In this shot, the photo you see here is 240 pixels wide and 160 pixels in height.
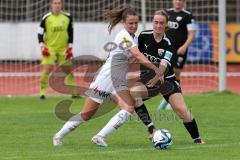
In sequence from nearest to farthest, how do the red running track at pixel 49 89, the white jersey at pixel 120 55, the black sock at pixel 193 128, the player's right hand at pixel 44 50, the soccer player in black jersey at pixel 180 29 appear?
the white jersey at pixel 120 55 < the black sock at pixel 193 128 < the soccer player in black jersey at pixel 180 29 < the player's right hand at pixel 44 50 < the red running track at pixel 49 89

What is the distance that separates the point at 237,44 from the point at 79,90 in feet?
25.6

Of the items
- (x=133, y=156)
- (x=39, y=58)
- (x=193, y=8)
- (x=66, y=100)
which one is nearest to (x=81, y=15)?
(x=39, y=58)

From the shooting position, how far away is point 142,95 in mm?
Answer: 10922

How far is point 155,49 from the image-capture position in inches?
416

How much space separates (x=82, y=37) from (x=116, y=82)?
1429 cm

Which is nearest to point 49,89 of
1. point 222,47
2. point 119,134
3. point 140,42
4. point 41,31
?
point 41,31

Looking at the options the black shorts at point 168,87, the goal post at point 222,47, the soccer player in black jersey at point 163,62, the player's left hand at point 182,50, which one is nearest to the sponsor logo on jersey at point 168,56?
the soccer player in black jersey at point 163,62

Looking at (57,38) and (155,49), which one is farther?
A: (57,38)

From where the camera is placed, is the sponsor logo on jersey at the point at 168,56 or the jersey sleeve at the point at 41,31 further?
the jersey sleeve at the point at 41,31

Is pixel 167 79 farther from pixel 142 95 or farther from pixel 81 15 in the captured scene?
A: pixel 81 15

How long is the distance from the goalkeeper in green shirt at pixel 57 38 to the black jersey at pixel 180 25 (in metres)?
3.11

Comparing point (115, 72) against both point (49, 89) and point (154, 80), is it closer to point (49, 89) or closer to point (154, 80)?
point (154, 80)

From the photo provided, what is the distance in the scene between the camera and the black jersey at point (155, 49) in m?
10.6

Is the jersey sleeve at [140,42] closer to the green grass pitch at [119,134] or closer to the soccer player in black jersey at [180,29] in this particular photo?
the green grass pitch at [119,134]
